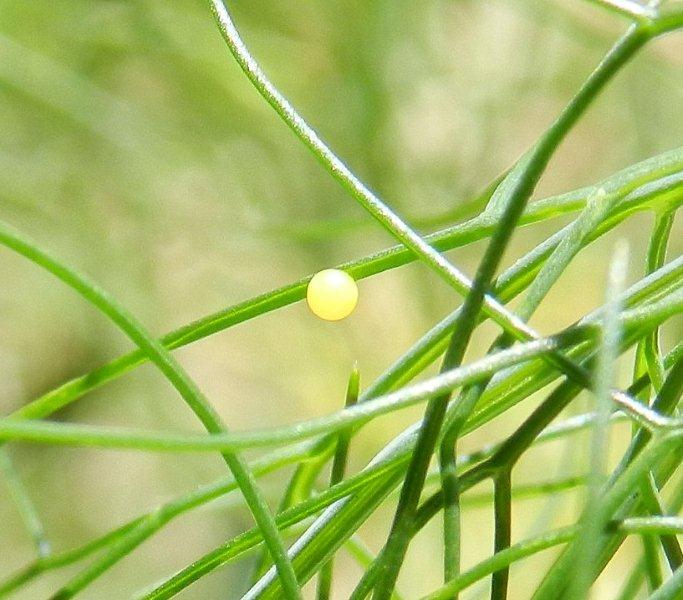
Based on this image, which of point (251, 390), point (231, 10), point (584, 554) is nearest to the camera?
point (584, 554)

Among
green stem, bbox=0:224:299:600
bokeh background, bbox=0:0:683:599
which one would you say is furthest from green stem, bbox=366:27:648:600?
bokeh background, bbox=0:0:683:599

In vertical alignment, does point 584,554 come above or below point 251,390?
below

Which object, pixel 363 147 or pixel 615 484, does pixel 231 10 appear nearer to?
pixel 363 147

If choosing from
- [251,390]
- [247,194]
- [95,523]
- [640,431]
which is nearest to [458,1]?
[247,194]

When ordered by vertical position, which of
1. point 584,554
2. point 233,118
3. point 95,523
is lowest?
point 584,554

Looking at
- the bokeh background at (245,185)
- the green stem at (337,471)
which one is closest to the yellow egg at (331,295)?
the green stem at (337,471)

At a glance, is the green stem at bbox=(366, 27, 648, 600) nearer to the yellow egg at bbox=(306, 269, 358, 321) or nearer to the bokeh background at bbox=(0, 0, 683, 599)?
the yellow egg at bbox=(306, 269, 358, 321)
